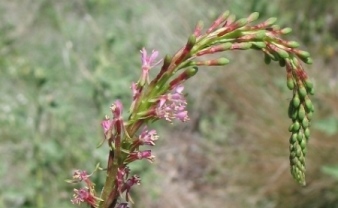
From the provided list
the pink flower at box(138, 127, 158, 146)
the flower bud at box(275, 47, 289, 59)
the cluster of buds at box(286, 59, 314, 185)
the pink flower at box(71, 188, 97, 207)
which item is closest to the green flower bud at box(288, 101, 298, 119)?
the cluster of buds at box(286, 59, 314, 185)

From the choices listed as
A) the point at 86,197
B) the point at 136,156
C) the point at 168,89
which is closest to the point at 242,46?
the point at 168,89

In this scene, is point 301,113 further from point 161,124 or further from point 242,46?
point 161,124

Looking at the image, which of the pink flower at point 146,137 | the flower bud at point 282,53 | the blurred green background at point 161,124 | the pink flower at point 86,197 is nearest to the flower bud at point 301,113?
the flower bud at point 282,53

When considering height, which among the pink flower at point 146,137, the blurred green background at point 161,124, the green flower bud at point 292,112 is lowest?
the pink flower at point 146,137

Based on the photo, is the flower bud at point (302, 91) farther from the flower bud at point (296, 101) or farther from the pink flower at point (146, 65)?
the pink flower at point (146, 65)

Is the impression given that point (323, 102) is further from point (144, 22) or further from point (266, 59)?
point (266, 59)

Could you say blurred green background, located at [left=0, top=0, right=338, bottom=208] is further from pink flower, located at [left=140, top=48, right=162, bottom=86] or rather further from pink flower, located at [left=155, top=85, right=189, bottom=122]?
pink flower, located at [left=155, top=85, right=189, bottom=122]

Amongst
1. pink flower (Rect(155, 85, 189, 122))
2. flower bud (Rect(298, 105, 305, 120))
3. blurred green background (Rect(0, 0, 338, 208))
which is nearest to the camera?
pink flower (Rect(155, 85, 189, 122))

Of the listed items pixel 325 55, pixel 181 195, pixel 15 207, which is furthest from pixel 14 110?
pixel 325 55
